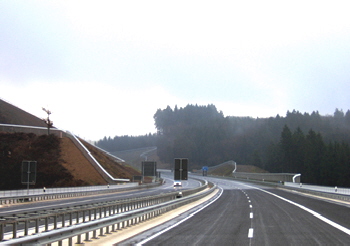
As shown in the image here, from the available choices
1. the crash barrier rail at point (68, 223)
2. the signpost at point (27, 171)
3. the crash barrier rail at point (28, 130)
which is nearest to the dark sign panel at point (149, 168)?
the crash barrier rail at point (28, 130)

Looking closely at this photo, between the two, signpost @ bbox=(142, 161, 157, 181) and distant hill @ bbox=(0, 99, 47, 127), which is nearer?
signpost @ bbox=(142, 161, 157, 181)

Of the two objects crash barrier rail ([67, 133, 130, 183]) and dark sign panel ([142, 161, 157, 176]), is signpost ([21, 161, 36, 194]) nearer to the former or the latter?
dark sign panel ([142, 161, 157, 176])

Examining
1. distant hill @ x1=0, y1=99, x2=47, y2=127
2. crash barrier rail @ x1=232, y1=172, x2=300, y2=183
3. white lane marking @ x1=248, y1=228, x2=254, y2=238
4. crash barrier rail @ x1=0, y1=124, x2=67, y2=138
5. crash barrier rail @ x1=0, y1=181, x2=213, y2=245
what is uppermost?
distant hill @ x1=0, y1=99, x2=47, y2=127

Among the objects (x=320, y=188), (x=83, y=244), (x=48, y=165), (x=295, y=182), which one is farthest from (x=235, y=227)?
(x=48, y=165)

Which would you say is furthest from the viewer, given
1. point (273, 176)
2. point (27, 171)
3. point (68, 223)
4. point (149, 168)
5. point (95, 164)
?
point (273, 176)

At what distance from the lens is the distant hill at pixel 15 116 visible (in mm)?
95750

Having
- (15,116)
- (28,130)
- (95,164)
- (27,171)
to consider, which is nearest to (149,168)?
(95,164)

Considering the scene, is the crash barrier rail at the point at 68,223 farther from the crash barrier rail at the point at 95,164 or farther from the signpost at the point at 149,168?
the crash barrier rail at the point at 95,164

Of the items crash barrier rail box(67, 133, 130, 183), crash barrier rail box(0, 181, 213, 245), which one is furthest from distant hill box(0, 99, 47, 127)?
crash barrier rail box(0, 181, 213, 245)

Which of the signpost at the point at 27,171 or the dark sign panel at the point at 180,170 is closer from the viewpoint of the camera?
the dark sign panel at the point at 180,170

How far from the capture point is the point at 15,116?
9912 centimetres

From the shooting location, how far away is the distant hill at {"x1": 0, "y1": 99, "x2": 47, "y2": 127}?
9575cm

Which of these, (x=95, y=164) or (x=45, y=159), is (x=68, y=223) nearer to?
(x=45, y=159)

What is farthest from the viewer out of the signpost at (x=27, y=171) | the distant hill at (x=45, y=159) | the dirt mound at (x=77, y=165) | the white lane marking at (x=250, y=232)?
the dirt mound at (x=77, y=165)
